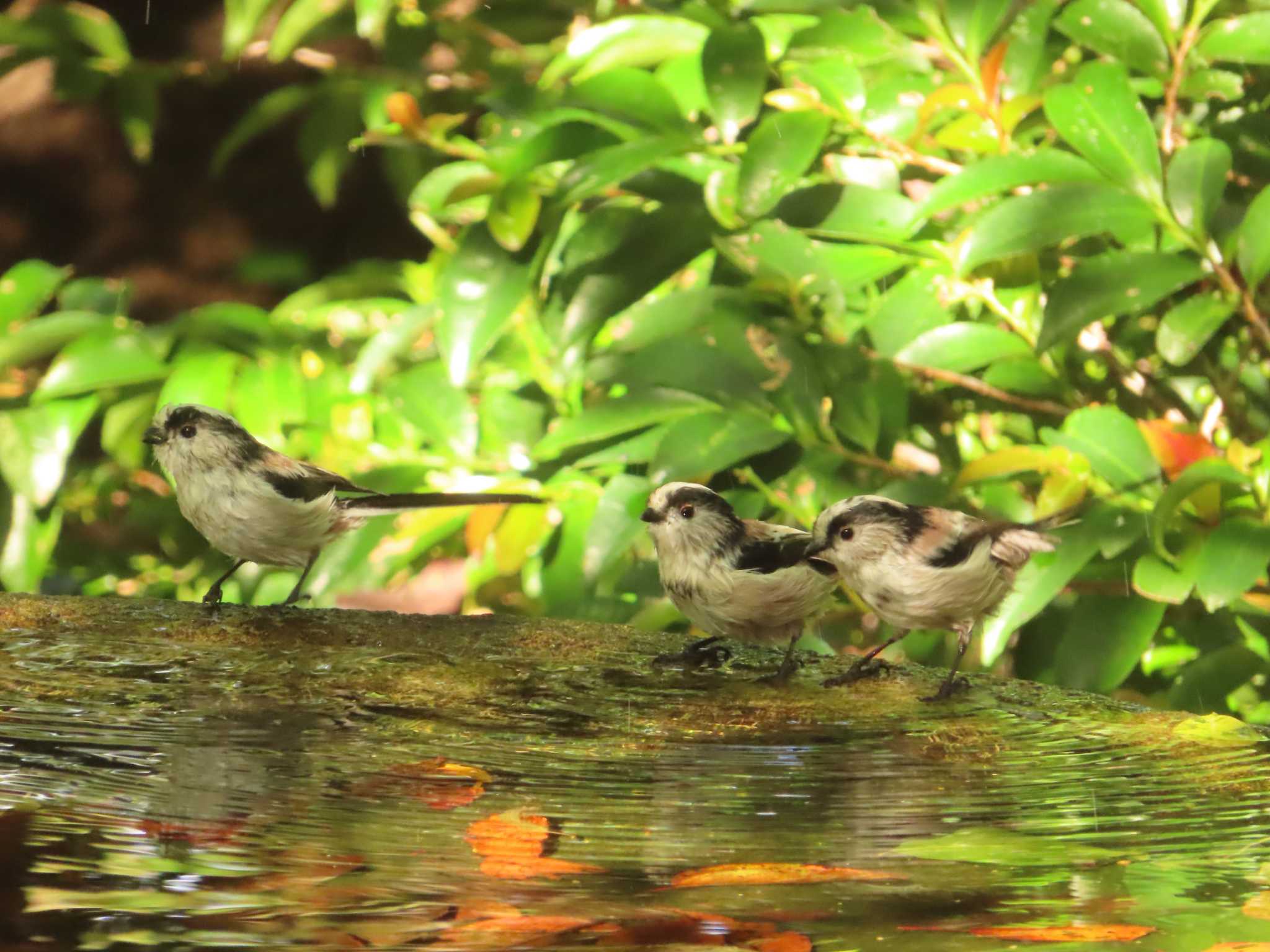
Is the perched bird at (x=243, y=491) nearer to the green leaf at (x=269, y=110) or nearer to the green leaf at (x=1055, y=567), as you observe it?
the green leaf at (x=1055, y=567)

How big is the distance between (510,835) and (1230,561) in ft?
4.08

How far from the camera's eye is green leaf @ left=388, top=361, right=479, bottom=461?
2.70 meters

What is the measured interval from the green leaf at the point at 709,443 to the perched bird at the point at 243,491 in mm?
494

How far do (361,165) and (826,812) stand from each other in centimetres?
470

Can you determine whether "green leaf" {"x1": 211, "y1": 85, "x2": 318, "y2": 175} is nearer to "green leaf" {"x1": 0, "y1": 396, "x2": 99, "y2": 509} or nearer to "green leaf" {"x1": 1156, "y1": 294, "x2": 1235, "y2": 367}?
"green leaf" {"x1": 0, "y1": 396, "x2": 99, "y2": 509}

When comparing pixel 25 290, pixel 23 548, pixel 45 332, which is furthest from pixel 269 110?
pixel 23 548

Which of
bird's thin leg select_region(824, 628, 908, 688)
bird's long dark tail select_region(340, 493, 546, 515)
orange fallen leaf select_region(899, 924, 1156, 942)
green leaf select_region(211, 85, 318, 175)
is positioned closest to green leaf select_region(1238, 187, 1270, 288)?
bird's thin leg select_region(824, 628, 908, 688)

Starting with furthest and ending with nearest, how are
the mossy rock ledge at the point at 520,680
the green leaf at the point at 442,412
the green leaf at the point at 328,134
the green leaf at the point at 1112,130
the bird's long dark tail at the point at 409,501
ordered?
Answer: the green leaf at the point at 328,134 < the green leaf at the point at 442,412 < the bird's long dark tail at the point at 409,501 < the green leaf at the point at 1112,130 < the mossy rock ledge at the point at 520,680

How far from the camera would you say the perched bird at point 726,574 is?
6.55ft

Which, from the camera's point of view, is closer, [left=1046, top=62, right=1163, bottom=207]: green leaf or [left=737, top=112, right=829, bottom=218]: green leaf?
[left=1046, top=62, right=1163, bottom=207]: green leaf

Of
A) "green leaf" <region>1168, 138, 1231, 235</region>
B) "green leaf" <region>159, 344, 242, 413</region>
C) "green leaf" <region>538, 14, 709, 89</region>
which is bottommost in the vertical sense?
"green leaf" <region>159, 344, 242, 413</region>

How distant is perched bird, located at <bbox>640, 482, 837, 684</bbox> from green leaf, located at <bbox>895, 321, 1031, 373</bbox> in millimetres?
449

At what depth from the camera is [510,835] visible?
48.4 inches

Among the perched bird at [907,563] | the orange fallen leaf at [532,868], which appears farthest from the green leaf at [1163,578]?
the orange fallen leaf at [532,868]
